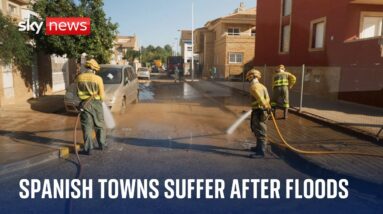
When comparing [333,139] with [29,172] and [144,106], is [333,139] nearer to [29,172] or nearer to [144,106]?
[29,172]

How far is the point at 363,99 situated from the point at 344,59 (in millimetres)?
2566

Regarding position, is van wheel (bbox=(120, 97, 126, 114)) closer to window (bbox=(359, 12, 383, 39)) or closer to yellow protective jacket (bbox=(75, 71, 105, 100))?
yellow protective jacket (bbox=(75, 71, 105, 100))

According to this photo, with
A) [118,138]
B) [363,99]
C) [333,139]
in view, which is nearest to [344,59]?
[363,99]

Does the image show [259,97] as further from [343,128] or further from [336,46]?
[336,46]

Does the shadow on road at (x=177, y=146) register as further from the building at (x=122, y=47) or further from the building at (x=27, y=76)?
the building at (x=122, y=47)

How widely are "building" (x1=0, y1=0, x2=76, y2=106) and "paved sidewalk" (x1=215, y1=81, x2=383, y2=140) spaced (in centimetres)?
1127

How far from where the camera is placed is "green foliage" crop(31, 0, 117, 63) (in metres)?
13.3

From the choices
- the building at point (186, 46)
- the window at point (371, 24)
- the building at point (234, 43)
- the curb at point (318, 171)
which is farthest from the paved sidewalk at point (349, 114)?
the building at point (186, 46)

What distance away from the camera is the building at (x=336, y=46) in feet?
39.8

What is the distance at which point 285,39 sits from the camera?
21.3 metres

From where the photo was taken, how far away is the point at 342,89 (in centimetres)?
1374

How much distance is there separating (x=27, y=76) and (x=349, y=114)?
13.2 metres

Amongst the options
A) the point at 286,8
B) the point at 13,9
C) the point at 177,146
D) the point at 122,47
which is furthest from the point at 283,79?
the point at 122,47

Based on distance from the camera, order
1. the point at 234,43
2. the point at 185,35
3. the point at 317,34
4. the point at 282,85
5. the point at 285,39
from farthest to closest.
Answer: the point at 185,35 → the point at 234,43 → the point at 285,39 → the point at 317,34 → the point at 282,85
